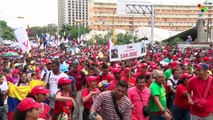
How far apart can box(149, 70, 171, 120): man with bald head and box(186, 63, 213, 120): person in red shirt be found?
1.50 feet

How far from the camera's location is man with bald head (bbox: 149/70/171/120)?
6.77 m

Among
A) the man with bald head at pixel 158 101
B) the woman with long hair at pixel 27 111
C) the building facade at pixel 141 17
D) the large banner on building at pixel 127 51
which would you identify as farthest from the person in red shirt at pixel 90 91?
the building facade at pixel 141 17

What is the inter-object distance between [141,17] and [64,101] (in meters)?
128

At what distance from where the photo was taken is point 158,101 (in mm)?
6746

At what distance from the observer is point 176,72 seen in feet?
30.1

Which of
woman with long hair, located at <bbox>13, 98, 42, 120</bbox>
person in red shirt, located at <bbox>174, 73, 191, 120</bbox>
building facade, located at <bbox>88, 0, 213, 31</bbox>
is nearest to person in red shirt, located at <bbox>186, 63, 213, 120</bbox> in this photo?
person in red shirt, located at <bbox>174, 73, 191, 120</bbox>

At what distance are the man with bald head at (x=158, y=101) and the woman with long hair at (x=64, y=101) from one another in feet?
4.29

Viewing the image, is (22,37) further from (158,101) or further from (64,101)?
(158,101)

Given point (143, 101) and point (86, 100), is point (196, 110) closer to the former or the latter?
point (143, 101)

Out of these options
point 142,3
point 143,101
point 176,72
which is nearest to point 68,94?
point 143,101

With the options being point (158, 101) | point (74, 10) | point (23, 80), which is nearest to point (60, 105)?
point (158, 101)

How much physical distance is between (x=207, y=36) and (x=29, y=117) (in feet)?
145

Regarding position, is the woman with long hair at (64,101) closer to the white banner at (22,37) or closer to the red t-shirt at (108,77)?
the red t-shirt at (108,77)

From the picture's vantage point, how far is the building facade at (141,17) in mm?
135875
